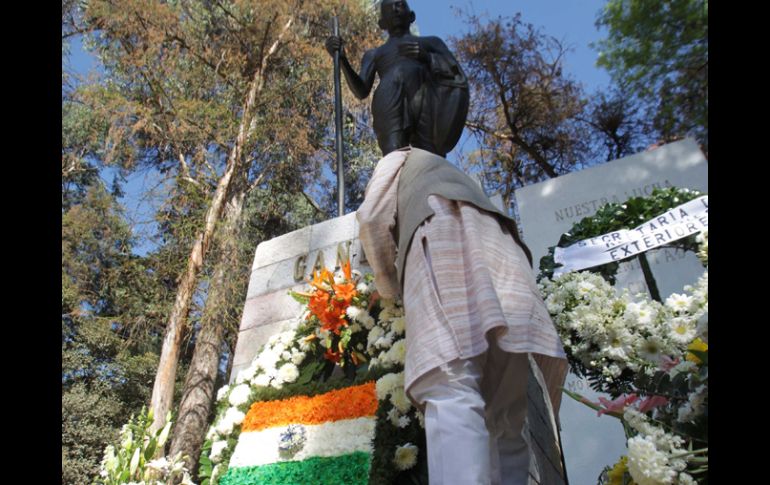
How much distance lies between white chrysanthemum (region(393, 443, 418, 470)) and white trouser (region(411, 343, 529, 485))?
436mm

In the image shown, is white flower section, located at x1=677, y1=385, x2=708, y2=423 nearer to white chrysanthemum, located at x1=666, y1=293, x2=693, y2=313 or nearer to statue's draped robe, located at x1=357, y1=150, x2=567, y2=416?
statue's draped robe, located at x1=357, y1=150, x2=567, y2=416

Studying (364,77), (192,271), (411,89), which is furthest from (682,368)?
(192,271)

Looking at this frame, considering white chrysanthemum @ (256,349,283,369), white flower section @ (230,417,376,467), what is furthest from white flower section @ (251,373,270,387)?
white flower section @ (230,417,376,467)

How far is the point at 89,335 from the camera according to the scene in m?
12.6

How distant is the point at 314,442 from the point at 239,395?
Answer: 65 centimetres

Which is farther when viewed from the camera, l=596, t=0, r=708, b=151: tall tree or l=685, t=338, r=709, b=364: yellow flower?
l=596, t=0, r=708, b=151: tall tree

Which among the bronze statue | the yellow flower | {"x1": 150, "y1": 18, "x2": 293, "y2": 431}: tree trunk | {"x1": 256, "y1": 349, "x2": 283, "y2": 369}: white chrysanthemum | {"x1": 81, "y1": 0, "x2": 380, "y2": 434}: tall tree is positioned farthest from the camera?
{"x1": 81, "y1": 0, "x2": 380, "y2": 434}: tall tree

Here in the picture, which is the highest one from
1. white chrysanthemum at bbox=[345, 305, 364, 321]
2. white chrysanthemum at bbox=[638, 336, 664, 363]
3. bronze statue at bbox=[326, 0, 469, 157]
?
bronze statue at bbox=[326, 0, 469, 157]

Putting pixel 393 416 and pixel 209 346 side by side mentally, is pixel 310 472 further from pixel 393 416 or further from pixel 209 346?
pixel 209 346

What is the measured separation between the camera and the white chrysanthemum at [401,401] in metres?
2.71

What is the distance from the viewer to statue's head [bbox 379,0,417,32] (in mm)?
3963

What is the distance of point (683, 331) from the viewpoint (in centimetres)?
234

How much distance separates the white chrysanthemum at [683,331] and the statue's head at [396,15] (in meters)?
2.43
